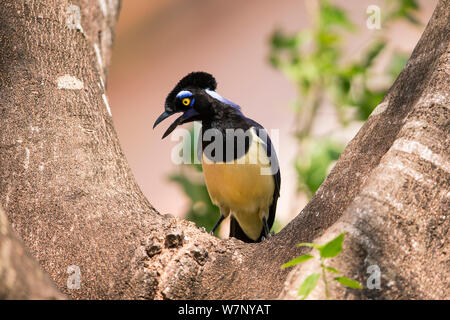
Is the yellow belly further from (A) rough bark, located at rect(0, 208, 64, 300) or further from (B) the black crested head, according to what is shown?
(A) rough bark, located at rect(0, 208, 64, 300)

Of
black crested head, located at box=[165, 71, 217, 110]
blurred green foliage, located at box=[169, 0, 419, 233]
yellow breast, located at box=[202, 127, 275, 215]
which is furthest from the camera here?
blurred green foliage, located at box=[169, 0, 419, 233]

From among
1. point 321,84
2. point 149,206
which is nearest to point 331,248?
point 149,206

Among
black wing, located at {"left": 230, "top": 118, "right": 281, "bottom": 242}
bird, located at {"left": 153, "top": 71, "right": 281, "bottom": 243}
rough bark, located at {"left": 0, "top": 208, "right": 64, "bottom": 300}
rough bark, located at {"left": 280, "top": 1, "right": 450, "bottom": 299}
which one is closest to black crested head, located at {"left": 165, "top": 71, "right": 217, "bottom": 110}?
bird, located at {"left": 153, "top": 71, "right": 281, "bottom": 243}

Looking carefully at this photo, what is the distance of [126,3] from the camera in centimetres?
621

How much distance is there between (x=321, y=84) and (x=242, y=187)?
1362 mm

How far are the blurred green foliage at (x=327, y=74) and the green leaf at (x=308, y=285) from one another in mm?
2121

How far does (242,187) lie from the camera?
2.93 metres

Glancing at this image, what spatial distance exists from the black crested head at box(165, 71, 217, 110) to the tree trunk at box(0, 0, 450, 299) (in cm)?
62

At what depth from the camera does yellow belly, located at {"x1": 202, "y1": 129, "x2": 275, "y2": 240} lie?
2.88m

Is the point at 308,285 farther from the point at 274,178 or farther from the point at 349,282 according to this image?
the point at 274,178

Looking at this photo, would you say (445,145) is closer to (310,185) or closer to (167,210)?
(310,185)

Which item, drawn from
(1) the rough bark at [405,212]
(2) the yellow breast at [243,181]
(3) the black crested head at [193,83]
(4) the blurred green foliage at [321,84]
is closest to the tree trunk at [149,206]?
(1) the rough bark at [405,212]
